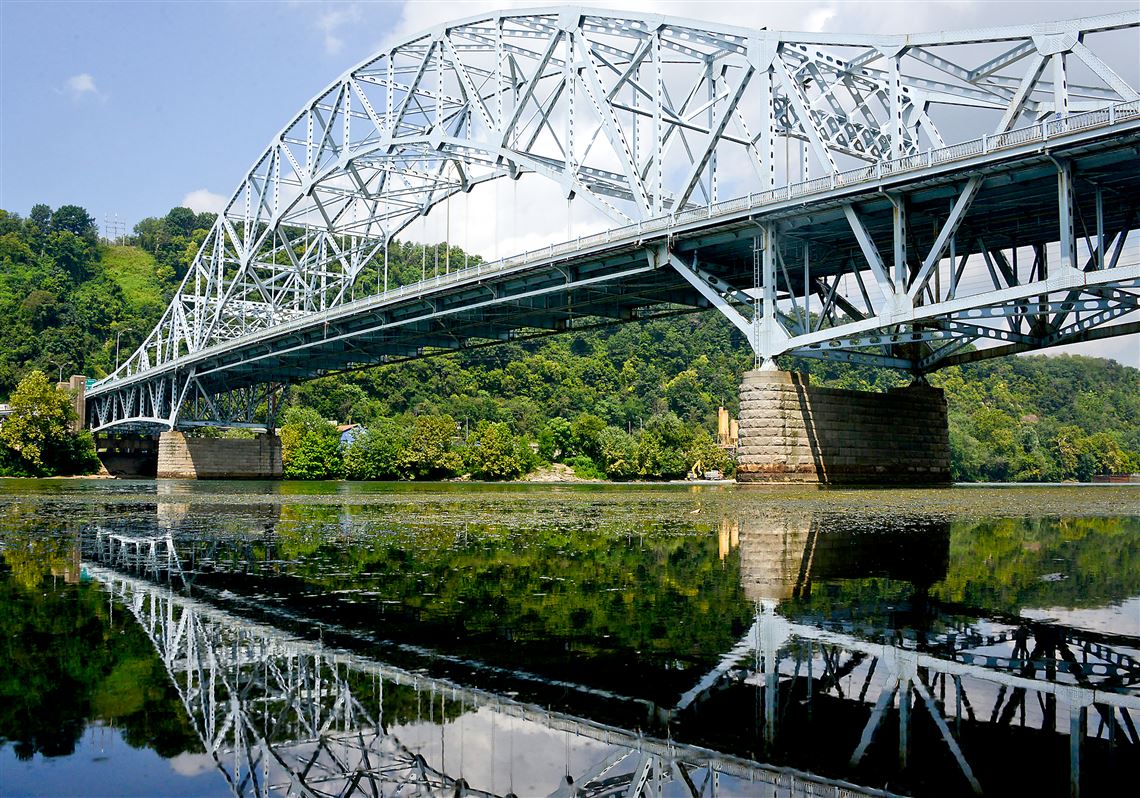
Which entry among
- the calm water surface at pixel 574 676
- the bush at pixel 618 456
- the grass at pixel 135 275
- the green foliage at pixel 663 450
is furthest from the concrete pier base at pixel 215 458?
the calm water surface at pixel 574 676

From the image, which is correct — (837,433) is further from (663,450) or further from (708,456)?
(708,456)

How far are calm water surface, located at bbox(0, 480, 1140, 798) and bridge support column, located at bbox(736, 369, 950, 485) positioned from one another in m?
27.0

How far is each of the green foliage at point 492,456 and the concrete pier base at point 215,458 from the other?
19.5m

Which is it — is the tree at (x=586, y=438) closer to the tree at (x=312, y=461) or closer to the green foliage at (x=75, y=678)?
the tree at (x=312, y=461)

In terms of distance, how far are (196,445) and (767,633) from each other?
97965mm

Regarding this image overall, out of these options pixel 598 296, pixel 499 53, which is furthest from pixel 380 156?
pixel 598 296

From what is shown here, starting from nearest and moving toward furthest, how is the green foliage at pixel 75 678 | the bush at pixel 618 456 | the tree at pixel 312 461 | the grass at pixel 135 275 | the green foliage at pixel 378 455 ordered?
1. the green foliage at pixel 75 678
2. the green foliage at pixel 378 455
3. the tree at pixel 312 461
4. the bush at pixel 618 456
5. the grass at pixel 135 275

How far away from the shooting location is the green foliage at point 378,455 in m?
104

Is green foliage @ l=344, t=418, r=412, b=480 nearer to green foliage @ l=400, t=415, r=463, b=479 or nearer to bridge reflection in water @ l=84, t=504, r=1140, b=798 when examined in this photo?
green foliage @ l=400, t=415, r=463, b=479

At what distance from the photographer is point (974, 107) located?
4428 centimetres

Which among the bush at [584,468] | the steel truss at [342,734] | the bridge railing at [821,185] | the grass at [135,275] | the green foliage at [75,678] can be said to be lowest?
the steel truss at [342,734]

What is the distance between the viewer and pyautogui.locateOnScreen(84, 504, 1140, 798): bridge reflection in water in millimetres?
4707

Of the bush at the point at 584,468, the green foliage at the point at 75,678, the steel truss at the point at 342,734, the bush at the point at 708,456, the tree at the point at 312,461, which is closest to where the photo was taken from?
the steel truss at the point at 342,734

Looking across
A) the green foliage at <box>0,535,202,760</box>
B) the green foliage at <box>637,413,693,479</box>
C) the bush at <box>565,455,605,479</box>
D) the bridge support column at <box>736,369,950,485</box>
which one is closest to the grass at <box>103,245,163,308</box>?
the bush at <box>565,455,605,479</box>
